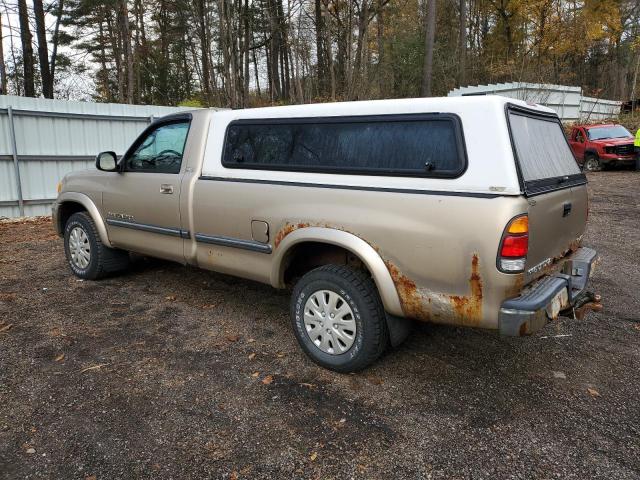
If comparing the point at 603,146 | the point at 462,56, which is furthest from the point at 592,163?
the point at 462,56

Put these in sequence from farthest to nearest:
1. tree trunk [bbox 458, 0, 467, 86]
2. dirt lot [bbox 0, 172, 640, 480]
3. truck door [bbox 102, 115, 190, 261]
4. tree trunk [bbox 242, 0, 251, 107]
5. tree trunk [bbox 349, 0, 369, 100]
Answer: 1. tree trunk [bbox 458, 0, 467, 86]
2. tree trunk [bbox 242, 0, 251, 107]
3. tree trunk [bbox 349, 0, 369, 100]
4. truck door [bbox 102, 115, 190, 261]
5. dirt lot [bbox 0, 172, 640, 480]

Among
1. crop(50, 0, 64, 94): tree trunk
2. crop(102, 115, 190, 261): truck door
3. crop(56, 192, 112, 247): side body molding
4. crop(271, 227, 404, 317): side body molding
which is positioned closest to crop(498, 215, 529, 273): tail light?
crop(271, 227, 404, 317): side body molding

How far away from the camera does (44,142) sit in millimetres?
9938

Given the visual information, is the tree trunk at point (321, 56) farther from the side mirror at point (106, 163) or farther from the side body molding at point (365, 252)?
the side body molding at point (365, 252)

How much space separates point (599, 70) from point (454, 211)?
36064mm

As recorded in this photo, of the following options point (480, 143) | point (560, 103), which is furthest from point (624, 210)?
point (560, 103)

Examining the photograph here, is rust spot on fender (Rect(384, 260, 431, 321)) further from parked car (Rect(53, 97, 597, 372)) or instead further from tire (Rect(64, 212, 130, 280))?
tire (Rect(64, 212, 130, 280))

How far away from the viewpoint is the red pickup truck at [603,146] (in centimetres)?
1588

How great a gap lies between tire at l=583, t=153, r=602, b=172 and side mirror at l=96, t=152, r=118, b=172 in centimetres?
1634

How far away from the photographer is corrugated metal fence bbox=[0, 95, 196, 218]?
9.45 m

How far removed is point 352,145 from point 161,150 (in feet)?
7.17

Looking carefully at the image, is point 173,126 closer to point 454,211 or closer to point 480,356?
point 454,211

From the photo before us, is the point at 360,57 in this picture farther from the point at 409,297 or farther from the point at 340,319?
the point at 409,297

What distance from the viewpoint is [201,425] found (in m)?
2.83
